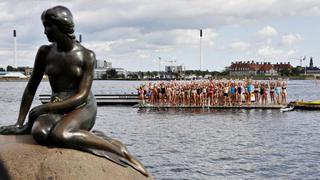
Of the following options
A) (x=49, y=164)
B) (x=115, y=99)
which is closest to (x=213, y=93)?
(x=115, y=99)

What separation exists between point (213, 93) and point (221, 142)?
18.7 meters

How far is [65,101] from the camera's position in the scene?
6.82m

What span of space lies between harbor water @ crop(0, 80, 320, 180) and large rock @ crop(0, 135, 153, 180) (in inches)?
308

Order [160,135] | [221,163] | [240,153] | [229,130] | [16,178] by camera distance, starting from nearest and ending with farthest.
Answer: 1. [16,178]
2. [221,163]
3. [240,153]
4. [160,135]
5. [229,130]

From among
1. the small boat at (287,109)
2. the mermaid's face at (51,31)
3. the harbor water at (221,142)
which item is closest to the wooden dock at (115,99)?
the harbor water at (221,142)

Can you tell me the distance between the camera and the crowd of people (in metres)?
40.6

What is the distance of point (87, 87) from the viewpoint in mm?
7020

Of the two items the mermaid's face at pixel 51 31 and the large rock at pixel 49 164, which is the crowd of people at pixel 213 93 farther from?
the large rock at pixel 49 164

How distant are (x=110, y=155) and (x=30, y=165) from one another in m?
0.98

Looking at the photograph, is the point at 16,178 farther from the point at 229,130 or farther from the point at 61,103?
the point at 229,130

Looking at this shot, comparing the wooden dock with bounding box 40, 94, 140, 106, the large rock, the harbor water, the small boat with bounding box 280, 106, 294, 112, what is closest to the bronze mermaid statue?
the large rock

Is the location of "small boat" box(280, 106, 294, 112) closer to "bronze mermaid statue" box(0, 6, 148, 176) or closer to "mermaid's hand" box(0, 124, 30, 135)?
"bronze mermaid statue" box(0, 6, 148, 176)

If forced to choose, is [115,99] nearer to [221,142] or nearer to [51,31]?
[221,142]

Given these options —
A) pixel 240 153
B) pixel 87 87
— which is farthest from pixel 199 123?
pixel 87 87
